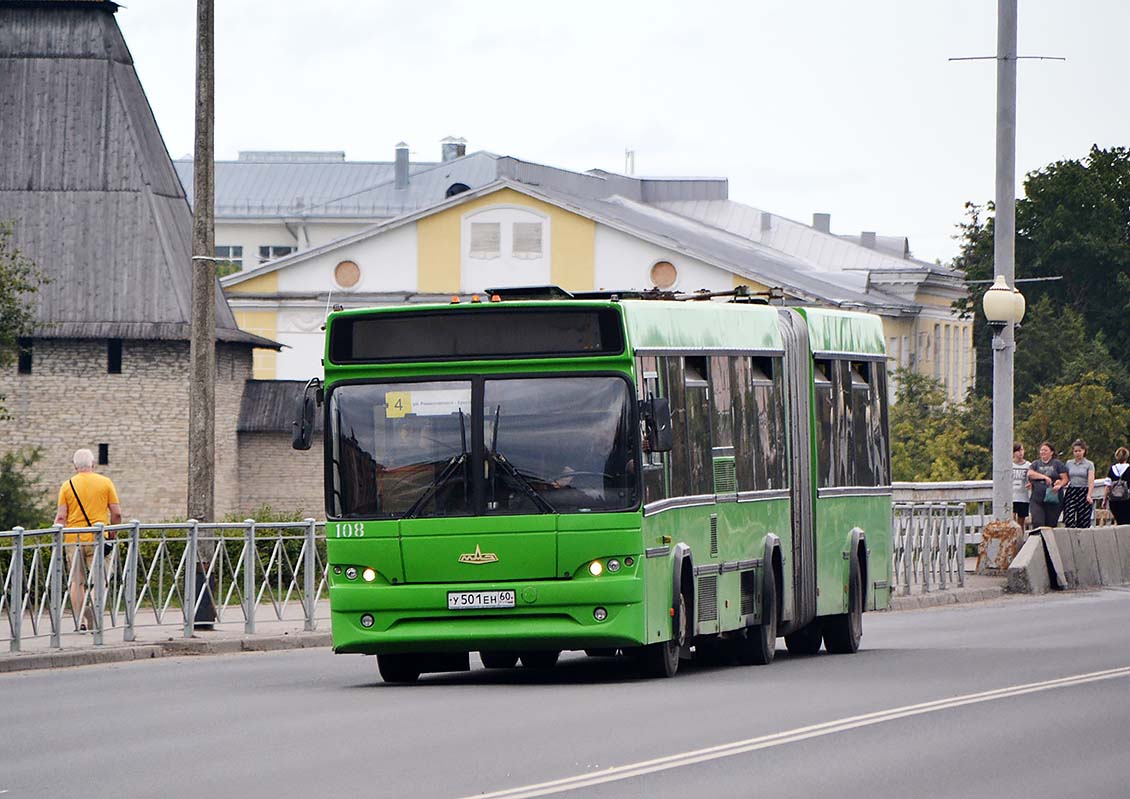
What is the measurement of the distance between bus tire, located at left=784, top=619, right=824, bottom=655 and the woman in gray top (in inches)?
A: 601

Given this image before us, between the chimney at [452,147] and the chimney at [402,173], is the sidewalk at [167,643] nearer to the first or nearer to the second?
the chimney at [402,173]

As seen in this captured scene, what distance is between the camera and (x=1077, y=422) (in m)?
72.4

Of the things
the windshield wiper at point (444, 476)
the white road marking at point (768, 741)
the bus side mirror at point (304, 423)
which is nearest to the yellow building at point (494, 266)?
the windshield wiper at point (444, 476)

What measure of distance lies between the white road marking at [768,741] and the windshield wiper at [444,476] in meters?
3.64

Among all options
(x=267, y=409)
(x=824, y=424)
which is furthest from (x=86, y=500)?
(x=267, y=409)

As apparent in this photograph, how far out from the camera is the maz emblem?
55.0ft

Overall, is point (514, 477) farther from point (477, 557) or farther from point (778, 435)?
point (778, 435)

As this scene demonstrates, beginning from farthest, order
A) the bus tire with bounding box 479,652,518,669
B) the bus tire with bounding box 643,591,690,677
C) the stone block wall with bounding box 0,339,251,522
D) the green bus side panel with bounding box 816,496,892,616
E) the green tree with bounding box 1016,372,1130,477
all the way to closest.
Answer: the green tree with bounding box 1016,372,1130,477 < the stone block wall with bounding box 0,339,251,522 < the green bus side panel with bounding box 816,496,892,616 < the bus tire with bounding box 479,652,518,669 < the bus tire with bounding box 643,591,690,677

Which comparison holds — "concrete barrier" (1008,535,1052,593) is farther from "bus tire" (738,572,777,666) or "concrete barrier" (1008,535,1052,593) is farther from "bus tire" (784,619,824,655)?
"bus tire" (738,572,777,666)

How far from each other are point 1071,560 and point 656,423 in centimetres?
1801

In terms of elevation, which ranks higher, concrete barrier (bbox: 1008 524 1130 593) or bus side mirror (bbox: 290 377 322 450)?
bus side mirror (bbox: 290 377 322 450)

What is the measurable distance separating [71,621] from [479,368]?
660 cm

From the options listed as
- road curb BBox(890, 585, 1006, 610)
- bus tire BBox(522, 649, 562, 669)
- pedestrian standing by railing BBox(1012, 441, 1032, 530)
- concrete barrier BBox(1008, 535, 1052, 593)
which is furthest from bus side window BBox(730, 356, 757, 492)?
pedestrian standing by railing BBox(1012, 441, 1032, 530)

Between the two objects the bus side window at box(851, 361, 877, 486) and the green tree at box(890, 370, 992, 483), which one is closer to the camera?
the bus side window at box(851, 361, 877, 486)
